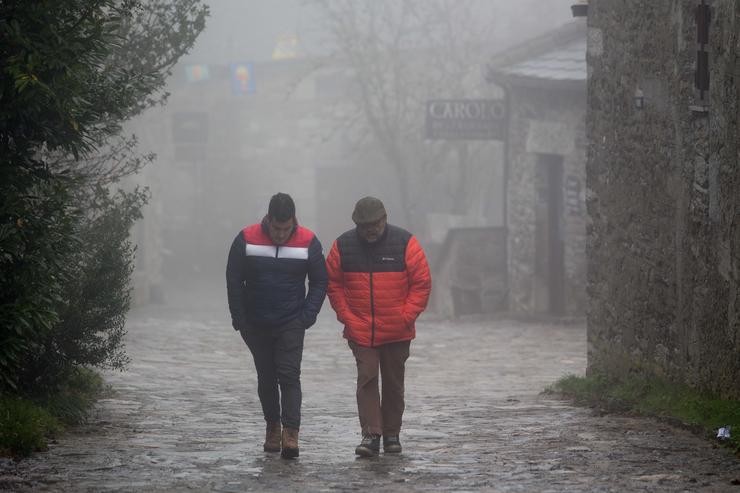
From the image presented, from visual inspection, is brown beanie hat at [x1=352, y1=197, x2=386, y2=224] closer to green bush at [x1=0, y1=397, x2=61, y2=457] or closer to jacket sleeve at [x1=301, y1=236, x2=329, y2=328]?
jacket sleeve at [x1=301, y1=236, x2=329, y2=328]

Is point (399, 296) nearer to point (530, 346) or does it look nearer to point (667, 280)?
point (667, 280)

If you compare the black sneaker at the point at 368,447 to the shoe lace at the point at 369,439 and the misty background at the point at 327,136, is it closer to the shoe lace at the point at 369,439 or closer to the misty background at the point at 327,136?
the shoe lace at the point at 369,439

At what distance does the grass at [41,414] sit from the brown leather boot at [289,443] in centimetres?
133

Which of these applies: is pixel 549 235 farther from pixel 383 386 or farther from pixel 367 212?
pixel 367 212

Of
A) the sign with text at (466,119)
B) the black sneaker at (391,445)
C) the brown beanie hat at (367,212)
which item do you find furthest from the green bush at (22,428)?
the sign with text at (466,119)

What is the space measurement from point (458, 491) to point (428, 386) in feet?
18.1

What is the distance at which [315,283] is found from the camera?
6855mm

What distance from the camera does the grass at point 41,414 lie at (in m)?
6.49

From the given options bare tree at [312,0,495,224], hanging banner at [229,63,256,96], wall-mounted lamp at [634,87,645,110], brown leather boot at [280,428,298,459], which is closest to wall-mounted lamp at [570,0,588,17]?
wall-mounted lamp at [634,87,645,110]

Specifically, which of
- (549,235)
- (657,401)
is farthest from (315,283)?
(549,235)

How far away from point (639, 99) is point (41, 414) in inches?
181

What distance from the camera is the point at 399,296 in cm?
684

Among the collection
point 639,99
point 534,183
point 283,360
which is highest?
point 639,99

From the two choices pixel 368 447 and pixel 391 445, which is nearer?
pixel 368 447
